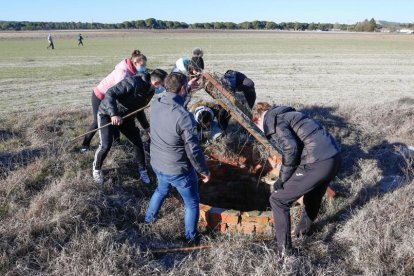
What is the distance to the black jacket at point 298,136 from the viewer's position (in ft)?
11.3

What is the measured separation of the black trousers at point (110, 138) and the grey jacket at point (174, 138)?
4.00ft

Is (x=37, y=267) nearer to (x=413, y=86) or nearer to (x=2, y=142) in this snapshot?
(x=2, y=142)

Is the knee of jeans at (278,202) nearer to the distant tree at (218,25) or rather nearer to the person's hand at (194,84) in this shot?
the person's hand at (194,84)

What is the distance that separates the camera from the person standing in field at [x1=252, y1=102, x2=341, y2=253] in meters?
3.46

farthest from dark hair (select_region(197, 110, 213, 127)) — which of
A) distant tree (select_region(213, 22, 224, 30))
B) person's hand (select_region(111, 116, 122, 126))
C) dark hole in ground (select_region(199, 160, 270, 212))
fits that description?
distant tree (select_region(213, 22, 224, 30))

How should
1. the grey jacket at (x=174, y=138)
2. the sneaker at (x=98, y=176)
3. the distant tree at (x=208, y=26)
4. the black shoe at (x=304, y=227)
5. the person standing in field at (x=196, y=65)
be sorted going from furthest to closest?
1. the distant tree at (x=208, y=26)
2. the person standing in field at (x=196, y=65)
3. the sneaker at (x=98, y=176)
4. the black shoe at (x=304, y=227)
5. the grey jacket at (x=174, y=138)

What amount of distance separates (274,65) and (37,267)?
20077 mm

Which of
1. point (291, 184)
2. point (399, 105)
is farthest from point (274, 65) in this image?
point (291, 184)

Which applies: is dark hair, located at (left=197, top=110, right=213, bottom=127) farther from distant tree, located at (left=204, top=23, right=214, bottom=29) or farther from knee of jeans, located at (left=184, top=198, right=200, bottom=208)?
distant tree, located at (left=204, top=23, right=214, bottom=29)

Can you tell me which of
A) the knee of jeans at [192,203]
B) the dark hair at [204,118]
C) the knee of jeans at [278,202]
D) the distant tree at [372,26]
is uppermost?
the dark hair at [204,118]

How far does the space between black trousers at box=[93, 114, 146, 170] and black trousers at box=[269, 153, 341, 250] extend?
2.13m

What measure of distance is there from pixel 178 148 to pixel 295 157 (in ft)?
3.42

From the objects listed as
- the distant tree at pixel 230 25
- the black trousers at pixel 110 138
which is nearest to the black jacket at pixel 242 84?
the black trousers at pixel 110 138

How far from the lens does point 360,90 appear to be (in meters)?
14.3
